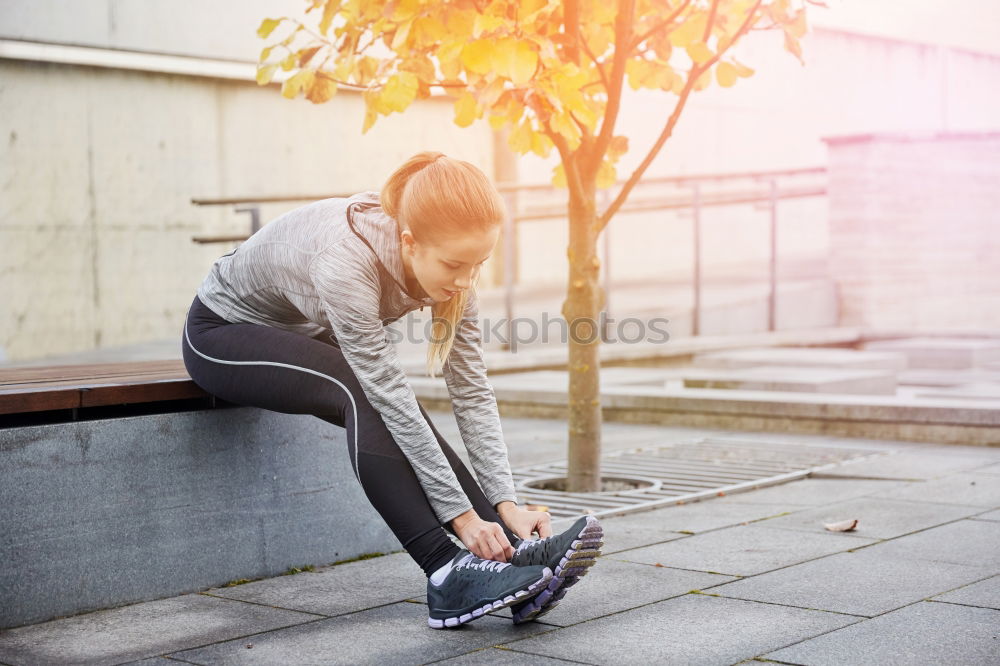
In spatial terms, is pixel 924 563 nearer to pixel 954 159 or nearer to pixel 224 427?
pixel 224 427

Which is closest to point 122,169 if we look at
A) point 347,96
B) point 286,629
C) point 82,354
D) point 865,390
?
point 82,354

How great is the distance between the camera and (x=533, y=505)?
15.0 feet

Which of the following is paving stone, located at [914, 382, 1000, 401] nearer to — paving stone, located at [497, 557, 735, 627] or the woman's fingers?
paving stone, located at [497, 557, 735, 627]

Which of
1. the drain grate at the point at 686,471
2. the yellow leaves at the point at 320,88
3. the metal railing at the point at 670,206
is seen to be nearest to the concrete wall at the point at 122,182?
the metal railing at the point at 670,206

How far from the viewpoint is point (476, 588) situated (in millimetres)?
2844

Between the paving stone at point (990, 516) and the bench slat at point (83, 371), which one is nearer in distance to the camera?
the bench slat at point (83, 371)

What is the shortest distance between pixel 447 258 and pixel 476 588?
0.75 metres

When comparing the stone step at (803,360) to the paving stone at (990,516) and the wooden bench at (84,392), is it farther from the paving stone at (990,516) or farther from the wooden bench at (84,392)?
the wooden bench at (84,392)

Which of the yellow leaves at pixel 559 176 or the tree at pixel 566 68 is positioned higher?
the tree at pixel 566 68

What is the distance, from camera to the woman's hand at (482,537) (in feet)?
9.36

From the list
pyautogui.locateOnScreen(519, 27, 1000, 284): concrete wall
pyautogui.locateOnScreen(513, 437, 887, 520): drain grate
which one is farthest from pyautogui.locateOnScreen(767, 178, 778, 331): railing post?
pyautogui.locateOnScreen(513, 437, 887, 520): drain grate

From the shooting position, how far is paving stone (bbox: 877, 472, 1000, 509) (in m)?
4.63

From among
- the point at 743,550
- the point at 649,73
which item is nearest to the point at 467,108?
the point at 649,73

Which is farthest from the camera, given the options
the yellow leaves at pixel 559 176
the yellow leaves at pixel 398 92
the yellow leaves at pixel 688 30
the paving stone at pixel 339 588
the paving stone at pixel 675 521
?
the yellow leaves at pixel 559 176
